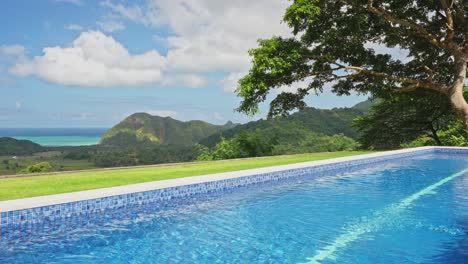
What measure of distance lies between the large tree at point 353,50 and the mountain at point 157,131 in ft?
264

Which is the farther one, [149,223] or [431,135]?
[431,135]

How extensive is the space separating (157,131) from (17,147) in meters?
47.5

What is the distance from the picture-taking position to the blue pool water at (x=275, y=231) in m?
4.48

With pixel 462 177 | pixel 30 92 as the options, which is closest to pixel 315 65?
pixel 462 177

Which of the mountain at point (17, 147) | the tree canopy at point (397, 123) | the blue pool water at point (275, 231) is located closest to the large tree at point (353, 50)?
the blue pool water at point (275, 231)

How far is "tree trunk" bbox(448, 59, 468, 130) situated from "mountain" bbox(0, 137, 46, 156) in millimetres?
60740

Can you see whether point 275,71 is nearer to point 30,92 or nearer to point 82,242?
point 82,242

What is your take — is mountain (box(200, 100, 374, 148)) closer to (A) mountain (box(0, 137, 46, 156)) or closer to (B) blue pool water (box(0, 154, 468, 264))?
(A) mountain (box(0, 137, 46, 156))

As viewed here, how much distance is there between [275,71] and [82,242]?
8.28m

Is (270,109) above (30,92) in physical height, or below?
below

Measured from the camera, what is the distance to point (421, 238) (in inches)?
203

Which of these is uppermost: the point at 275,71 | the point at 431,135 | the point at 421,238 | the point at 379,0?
the point at 379,0

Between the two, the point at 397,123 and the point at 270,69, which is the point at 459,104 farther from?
the point at 397,123

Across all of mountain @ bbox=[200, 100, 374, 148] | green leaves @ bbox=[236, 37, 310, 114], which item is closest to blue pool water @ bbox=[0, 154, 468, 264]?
green leaves @ bbox=[236, 37, 310, 114]
